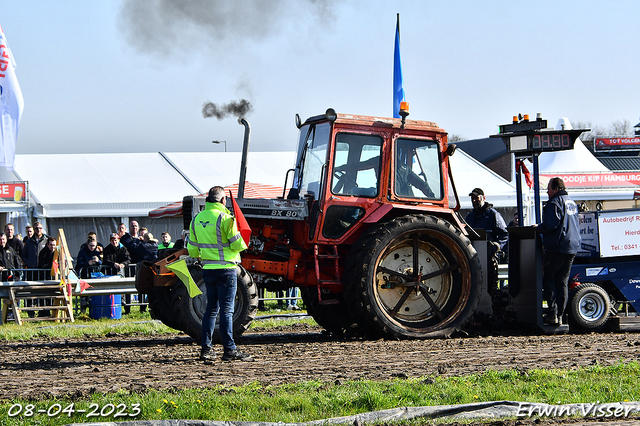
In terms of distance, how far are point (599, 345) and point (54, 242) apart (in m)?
10.3

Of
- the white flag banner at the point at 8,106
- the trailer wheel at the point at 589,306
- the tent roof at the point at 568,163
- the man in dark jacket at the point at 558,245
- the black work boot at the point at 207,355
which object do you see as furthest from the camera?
the tent roof at the point at 568,163

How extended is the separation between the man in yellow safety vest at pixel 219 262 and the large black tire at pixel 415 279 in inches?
68.0

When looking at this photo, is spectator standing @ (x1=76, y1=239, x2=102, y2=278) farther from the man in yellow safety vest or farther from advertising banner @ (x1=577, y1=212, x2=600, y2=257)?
advertising banner @ (x1=577, y1=212, x2=600, y2=257)

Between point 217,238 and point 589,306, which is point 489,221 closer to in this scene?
point 589,306

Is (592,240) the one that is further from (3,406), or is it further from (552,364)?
(3,406)

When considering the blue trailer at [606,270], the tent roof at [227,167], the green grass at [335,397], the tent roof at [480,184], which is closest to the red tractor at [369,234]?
the blue trailer at [606,270]

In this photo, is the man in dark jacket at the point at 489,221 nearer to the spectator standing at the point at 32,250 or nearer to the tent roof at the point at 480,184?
the spectator standing at the point at 32,250

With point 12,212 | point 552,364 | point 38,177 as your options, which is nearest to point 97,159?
point 38,177

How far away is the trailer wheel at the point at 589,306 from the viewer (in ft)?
31.3

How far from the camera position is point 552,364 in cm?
697

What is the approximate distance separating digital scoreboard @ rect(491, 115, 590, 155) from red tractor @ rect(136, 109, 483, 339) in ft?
5.82

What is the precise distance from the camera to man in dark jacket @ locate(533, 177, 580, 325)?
366 inches

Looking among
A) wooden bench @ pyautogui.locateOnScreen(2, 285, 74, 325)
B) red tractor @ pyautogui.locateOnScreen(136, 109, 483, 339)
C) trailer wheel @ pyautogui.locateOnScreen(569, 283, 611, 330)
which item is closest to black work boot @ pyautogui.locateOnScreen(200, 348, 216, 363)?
red tractor @ pyautogui.locateOnScreen(136, 109, 483, 339)

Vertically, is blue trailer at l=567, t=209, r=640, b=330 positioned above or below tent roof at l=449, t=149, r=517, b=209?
below
